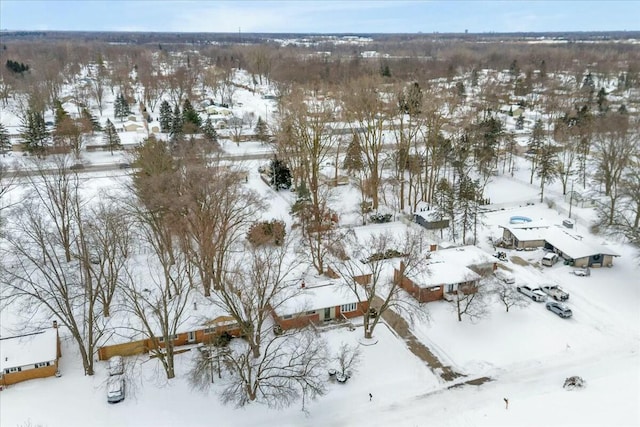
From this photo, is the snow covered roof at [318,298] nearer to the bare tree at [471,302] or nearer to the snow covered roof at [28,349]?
the bare tree at [471,302]

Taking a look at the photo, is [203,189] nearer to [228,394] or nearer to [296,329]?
[296,329]

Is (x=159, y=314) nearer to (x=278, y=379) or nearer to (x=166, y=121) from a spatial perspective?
(x=278, y=379)

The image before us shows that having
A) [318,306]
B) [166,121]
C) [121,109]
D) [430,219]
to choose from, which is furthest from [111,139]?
[318,306]

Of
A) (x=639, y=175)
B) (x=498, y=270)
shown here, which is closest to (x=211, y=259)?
(x=498, y=270)

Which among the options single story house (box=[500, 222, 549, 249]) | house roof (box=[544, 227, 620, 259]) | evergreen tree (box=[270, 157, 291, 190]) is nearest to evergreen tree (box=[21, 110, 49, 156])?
evergreen tree (box=[270, 157, 291, 190])

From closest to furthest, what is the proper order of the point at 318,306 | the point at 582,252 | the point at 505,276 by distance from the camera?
the point at 318,306, the point at 505,276, the point at 582,252
